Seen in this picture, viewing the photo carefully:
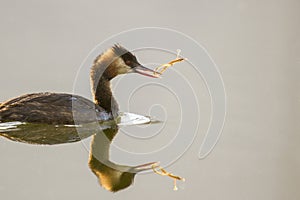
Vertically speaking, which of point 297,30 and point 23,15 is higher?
point 297,30

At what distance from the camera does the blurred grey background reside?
108cm

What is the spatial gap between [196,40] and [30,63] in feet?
1.65

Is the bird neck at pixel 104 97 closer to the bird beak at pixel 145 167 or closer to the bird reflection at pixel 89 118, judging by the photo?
the bird reflection at pixel 89 118

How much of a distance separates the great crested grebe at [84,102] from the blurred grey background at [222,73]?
1.1 inches

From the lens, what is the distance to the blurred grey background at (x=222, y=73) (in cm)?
108

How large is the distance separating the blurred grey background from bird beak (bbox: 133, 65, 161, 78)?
0.12 metres

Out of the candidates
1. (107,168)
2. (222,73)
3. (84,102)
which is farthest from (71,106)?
(222,73)

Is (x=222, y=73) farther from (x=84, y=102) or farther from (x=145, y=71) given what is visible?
(x=84, y=102)

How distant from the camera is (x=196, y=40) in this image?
1289mm

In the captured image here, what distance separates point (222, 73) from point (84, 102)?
460 millimetres

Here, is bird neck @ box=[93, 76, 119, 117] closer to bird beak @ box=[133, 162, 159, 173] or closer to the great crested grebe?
the great crested grebe

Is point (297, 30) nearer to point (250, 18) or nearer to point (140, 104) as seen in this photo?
point (250, 18)

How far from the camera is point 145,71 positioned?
3.94ft

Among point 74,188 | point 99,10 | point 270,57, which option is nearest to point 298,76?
point 270,57
